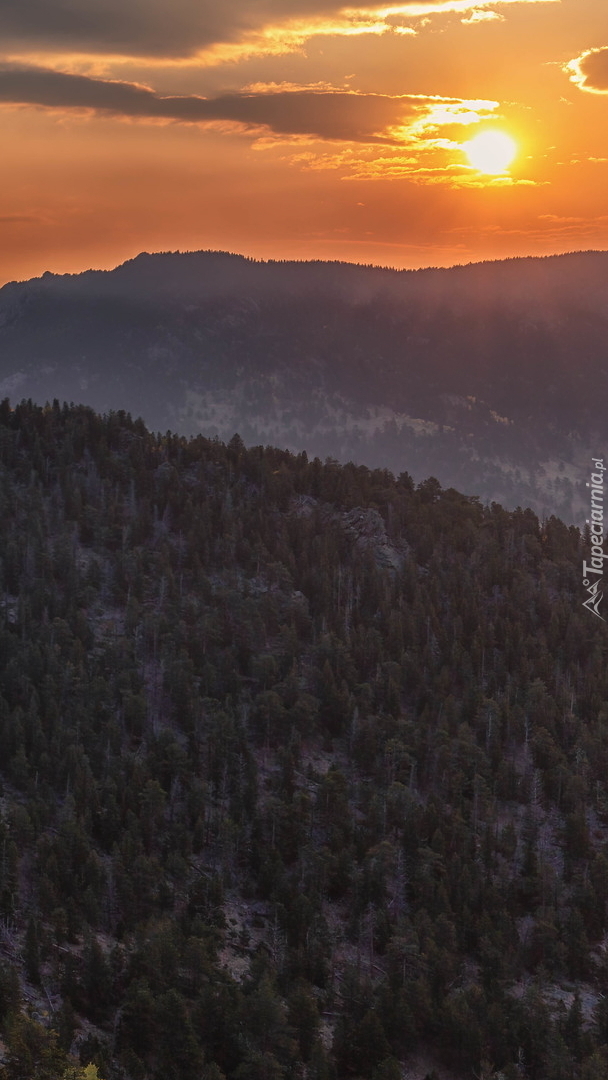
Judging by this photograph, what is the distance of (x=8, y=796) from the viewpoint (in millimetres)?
125375

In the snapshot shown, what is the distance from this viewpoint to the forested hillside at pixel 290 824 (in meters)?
97.9

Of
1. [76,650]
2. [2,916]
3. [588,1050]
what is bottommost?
[588,1050]

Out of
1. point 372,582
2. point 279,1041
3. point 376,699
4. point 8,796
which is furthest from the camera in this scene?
point 372,582

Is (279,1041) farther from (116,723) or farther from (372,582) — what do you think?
(372,582)

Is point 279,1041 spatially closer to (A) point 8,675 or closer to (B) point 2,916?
(B) point 2,916

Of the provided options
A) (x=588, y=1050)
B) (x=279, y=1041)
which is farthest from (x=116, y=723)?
(x=588, y=1050)

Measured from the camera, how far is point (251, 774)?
140m

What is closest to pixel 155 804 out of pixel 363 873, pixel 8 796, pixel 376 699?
pixel 8 796

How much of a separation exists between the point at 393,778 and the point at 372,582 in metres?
54.3

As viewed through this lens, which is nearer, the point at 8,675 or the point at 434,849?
the point at 434,849

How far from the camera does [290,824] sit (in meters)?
131

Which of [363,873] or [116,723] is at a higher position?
[116,723]

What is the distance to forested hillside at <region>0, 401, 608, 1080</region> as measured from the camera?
97875 millimetres

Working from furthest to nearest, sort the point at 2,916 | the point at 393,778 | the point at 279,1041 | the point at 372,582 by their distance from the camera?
the point at 372,582
the point at 393,778
the point at 2,916
the point at 279,1041
